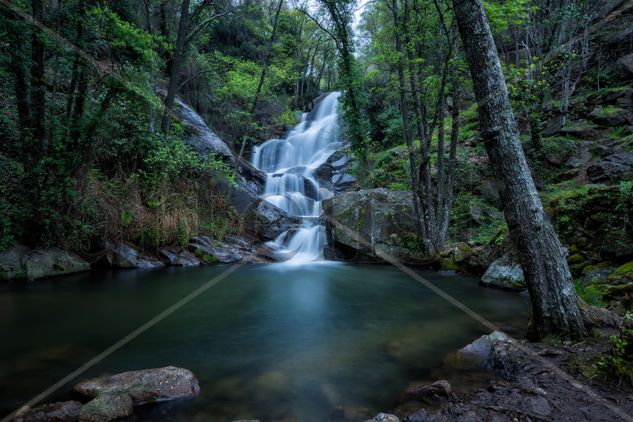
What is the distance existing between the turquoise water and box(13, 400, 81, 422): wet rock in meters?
0.43

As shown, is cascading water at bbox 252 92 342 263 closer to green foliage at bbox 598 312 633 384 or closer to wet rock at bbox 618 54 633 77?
green foliage at bbox 598 312 633 384

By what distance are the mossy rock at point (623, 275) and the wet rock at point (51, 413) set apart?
7.00m

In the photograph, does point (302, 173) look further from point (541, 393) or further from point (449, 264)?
point (541, 393)

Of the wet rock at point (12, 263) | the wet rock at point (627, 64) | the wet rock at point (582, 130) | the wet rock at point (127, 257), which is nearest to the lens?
the wet rock at point (12, 263)

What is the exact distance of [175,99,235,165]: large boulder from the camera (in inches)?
606

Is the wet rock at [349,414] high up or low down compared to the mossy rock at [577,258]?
down

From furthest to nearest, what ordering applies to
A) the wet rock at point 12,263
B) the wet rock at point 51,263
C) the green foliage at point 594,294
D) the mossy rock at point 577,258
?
the wet rock at point 51,263 < the wet rock at point 12,263 < the mossy rock at point 577,258 < the green foliage at point 594,294

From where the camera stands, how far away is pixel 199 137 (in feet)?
51.7

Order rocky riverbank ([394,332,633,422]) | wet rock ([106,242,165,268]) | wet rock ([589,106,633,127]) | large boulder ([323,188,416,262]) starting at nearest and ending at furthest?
rocky riverbank ([394,332,633,422]), wet rock ([106,242,165,268]), large boulder ([323,188,416,262]), wet rock ([589,106,633,127])

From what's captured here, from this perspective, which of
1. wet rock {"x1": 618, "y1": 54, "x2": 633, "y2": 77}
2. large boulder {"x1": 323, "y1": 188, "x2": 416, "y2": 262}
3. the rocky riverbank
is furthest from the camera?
wet rock {"x1": 618, "y1": 54, "x2": 633, "y2": 77}

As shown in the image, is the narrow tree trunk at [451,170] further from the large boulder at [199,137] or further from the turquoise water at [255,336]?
the large boulder at [199,137]

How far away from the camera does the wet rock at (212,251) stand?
447 inches

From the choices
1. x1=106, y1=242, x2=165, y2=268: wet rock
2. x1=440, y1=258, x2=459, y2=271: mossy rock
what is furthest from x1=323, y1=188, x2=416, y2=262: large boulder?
x1=106, y1=242, x2=165, y2=268: wet rock

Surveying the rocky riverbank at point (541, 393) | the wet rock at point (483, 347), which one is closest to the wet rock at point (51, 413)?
the rocky riverbank at point (541, 393)
